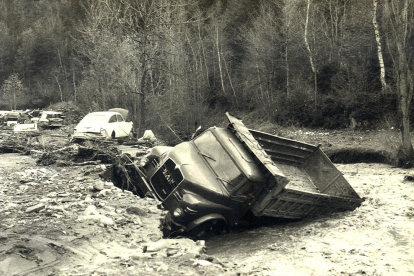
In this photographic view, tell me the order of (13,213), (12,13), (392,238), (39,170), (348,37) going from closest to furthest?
(13,213) < (392,238) < (39,170) < (348,37) < (12,13)

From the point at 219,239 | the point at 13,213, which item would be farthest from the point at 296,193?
the point at 13,213

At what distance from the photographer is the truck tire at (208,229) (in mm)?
6571

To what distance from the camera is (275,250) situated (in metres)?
6.49

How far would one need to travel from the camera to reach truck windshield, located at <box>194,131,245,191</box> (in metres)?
6.73

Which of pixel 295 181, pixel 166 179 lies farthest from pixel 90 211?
pixel 295 181

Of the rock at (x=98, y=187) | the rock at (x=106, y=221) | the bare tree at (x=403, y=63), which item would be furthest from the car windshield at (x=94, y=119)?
the bare tree at (x=403, y=63)

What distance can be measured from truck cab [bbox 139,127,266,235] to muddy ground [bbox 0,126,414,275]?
46 centimetres

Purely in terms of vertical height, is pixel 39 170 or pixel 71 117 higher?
pixel 39 170

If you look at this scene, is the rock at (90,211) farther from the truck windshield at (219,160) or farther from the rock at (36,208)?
the truck windshield at (219,160)

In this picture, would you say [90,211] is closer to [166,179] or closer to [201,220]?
[166,179]

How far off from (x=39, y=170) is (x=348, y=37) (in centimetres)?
2243

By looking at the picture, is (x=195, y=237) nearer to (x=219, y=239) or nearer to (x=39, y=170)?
(x=219, y=239)

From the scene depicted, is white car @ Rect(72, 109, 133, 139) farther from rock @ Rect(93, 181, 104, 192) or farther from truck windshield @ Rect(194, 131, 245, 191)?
truck windshield @ Rect(194, 131, 245, 191)

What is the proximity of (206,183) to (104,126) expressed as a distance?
9.65 m
